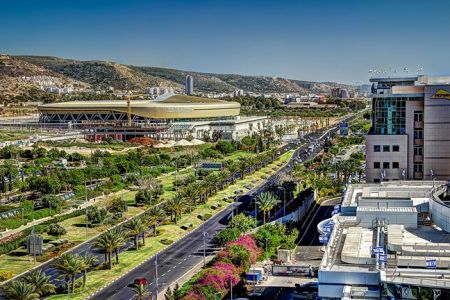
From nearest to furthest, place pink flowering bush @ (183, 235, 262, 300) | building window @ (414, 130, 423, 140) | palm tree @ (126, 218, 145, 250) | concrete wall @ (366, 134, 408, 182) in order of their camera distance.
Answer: pink flowering bush @ (183, 235, 262, 300)
building window @ (414, 130, 423, 140)
concrete wall @ (366, 134, 408, 182)
palm tree @ (126, 218, 145, 250)

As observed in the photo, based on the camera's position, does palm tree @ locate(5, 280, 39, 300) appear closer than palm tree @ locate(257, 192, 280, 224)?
Yes

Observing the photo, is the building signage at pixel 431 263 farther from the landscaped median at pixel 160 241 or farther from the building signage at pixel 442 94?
the building signage at pixel 442 94

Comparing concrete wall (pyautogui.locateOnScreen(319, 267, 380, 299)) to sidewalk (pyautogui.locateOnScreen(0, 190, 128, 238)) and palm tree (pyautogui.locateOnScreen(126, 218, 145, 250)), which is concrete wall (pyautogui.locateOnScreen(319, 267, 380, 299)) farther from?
sidewalk (pyautogui.locateOnScreen(0, 190, 128, 238))

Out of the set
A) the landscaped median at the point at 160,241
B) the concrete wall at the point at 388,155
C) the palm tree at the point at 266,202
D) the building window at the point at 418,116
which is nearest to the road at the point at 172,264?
the landscaped median at the point at 160,241

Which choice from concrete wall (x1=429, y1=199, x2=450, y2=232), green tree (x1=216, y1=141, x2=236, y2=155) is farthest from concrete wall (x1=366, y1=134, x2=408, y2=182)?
green tree (x1=216, y1=141, x2=236, y2=155)

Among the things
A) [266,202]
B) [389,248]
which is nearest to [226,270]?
[389,248]

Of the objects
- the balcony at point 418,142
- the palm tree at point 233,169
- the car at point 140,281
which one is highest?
the balcony at point 418,142
